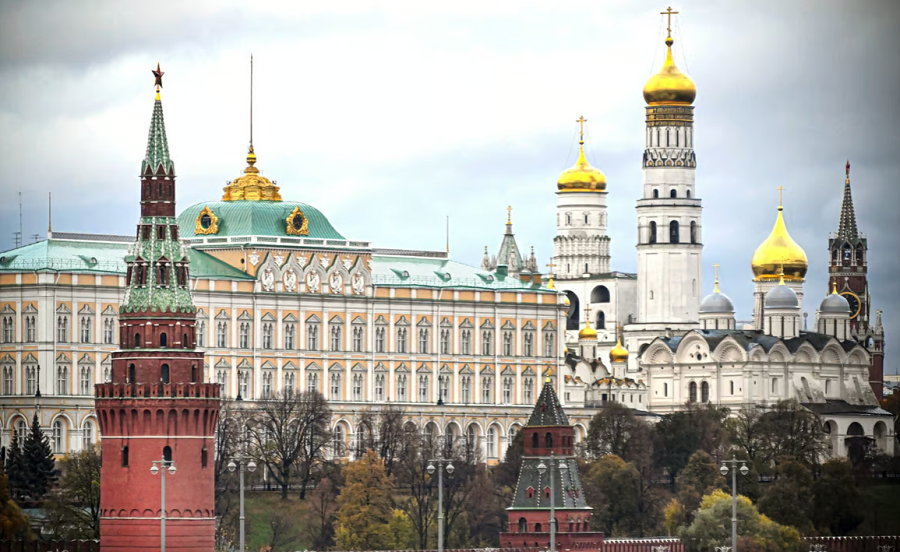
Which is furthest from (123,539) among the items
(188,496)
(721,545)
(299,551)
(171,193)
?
(721,545)

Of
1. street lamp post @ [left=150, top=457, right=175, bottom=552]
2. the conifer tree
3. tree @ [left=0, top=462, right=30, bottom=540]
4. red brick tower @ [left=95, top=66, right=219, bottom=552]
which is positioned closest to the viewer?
street lamp post @ [left=150, top=457, right=175, bottom=552]

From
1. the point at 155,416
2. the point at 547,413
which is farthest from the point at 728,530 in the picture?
the point at 155,416

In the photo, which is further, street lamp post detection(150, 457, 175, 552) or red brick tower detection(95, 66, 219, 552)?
red brick tower detection(95, 66, 219, 552)

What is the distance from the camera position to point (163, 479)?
154750 mm

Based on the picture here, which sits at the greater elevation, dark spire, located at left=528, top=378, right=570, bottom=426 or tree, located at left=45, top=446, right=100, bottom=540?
dark spire, located at left=528, top=378, right=570, bottom=426

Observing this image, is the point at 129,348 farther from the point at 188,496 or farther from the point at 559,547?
the point at 559,547

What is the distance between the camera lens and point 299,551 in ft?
622

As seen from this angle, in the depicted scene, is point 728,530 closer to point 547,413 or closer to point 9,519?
point 547,413

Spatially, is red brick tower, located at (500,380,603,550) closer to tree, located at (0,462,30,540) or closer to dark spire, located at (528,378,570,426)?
dark spire, located at (528,378,570,426)

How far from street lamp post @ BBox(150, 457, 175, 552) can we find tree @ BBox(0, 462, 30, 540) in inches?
460

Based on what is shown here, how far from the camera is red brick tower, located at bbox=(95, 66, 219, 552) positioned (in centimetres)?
15812

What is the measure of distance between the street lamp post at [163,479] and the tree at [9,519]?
Answer: 460 inches

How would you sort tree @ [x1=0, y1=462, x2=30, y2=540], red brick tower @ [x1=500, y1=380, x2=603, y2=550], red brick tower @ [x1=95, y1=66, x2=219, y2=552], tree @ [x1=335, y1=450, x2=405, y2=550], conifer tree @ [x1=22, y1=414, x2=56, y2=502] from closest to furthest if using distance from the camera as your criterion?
red brick tower @ [x1=95, y1=66, x2=219, y2=552] → tree @ [x1=0, y1=462, x2=30, y2=540] → red brick tower @ [x1=500, y1=380, x2=603, y2=550] → tree @ [x1=335, y1=450, x2=405, y2=550] → conifer tree @ [x1=22, y1=414, x2=56, y2=502]

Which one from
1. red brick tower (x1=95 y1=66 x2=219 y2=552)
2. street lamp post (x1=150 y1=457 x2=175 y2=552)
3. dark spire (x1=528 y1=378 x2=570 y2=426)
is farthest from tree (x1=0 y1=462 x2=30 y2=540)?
dark spire (x1=528 y1=378 x2=570 y2=426)
